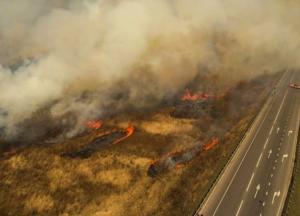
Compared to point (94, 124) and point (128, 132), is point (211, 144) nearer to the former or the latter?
point (128, 132)

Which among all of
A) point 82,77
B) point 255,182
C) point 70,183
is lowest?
point 255,182

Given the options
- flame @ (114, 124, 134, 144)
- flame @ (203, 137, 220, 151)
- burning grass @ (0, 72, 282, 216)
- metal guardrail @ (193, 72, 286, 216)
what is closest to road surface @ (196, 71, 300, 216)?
metal guardrail @ (193, 72, 286, 216)

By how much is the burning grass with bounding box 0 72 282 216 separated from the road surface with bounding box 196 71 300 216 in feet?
8.64

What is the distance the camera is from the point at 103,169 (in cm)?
7512

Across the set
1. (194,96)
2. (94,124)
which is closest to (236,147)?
(194,96)

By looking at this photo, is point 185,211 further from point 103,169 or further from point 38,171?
point 38,171

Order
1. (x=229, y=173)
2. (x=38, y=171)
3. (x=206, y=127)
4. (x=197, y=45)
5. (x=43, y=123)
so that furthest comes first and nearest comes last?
(x=197, y=45), (x=206, y=127), (x=43, y=123), (x=38, y=171), (x=229, y=173)

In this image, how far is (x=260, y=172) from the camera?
67.6 m

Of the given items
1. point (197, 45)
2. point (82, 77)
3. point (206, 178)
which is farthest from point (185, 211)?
point (197, 45)

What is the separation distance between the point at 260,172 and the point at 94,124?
43259 millimetres

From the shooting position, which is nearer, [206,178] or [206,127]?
[206,178]

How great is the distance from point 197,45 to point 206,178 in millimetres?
71550

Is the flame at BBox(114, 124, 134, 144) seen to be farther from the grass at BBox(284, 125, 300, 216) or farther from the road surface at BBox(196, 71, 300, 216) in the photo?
the grass at BBox(284, 125, 300, 216)

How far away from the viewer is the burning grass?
65688 millimetres
